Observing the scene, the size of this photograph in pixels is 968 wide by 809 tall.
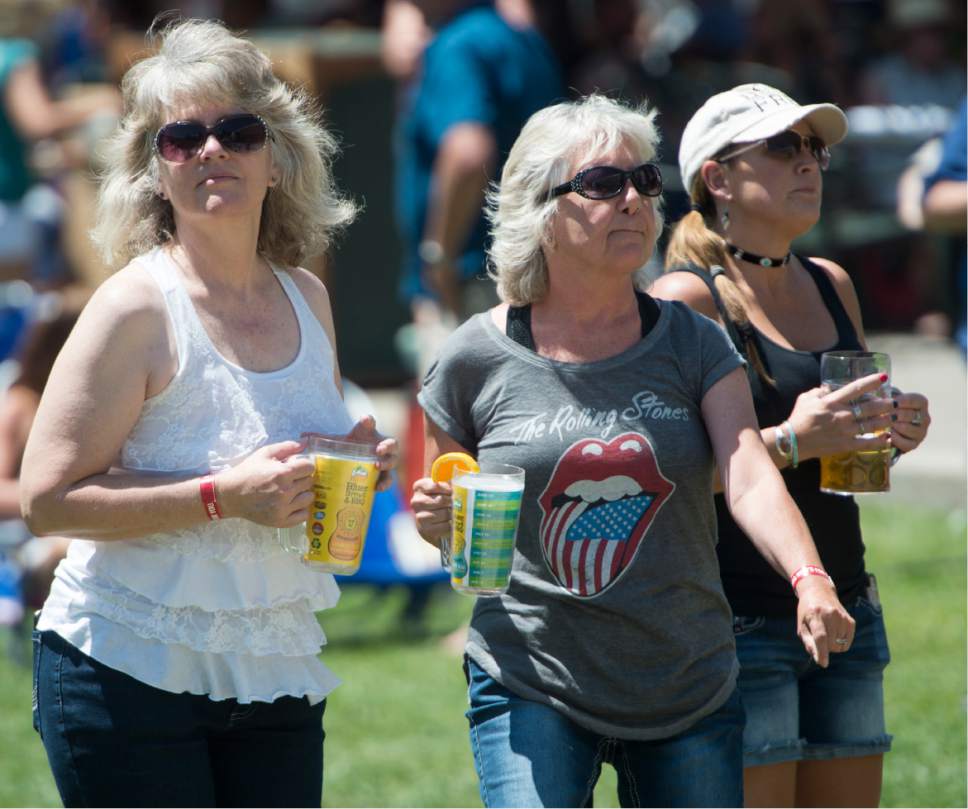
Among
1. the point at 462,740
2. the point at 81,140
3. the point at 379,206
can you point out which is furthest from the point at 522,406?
the point at 379,206

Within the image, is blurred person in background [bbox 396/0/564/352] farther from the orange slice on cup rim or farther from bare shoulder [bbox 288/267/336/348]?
the orange slice on cup rim

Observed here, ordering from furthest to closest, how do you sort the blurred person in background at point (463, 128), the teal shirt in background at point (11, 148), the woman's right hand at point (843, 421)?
the teal shirt in background at point (11, 148) < the blurred person in background at point (463, 128) < the woman's right hand at point (843, 421)

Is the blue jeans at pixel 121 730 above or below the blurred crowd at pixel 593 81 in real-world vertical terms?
below

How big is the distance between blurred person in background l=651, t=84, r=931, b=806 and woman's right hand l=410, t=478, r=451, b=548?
671 millimetres

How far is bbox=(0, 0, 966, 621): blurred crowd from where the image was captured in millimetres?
8906

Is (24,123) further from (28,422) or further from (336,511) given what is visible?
(336,511)

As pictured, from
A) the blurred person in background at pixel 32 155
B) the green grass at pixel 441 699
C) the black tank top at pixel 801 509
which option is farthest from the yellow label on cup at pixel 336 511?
the blurred person in background at pixel 32 155

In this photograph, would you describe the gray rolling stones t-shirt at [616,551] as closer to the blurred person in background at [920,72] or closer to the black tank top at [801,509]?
the black tank top at [801,509]

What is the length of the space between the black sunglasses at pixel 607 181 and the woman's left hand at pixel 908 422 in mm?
728

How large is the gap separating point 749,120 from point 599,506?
1.02 m

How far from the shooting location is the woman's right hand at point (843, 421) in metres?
3.30

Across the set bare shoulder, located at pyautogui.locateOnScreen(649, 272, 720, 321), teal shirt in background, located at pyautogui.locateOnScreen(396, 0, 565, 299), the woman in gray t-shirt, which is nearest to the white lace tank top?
the woman in gray t-shirt

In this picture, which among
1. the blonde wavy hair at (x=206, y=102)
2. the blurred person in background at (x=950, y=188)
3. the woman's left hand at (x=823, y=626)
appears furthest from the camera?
the blurred person in background at (x=950, y=188)

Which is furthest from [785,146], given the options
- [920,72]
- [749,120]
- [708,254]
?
[920,72]
